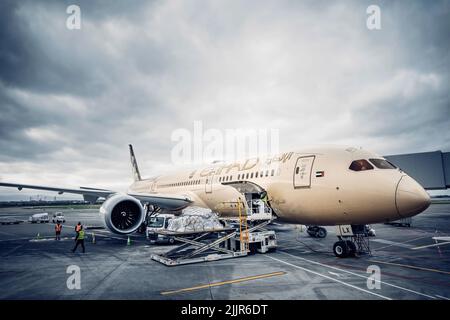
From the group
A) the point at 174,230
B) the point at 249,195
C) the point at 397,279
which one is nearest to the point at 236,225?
the point at 249,195

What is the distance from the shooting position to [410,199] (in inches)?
361

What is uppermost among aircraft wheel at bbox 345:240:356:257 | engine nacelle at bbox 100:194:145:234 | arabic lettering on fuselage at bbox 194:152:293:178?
arabic lettering on fuselage at bbox 194:152:293:178

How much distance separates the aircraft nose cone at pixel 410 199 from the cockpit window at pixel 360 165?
1.22 meters

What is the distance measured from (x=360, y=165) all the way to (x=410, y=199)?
1.99 metres

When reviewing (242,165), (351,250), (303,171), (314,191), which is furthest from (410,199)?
(242,165)

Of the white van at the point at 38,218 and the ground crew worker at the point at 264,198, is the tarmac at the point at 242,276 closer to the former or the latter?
the ground crew worker at the point at 264,198

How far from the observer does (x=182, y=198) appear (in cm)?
1800

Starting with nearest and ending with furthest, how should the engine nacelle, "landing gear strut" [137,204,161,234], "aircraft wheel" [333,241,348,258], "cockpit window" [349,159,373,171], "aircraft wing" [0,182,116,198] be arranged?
"cockpit window" [349,159,373,171], "aircraft wheel" [333,241,348,258], the engine nacelle, "aircraft wing" [0,182,116,198], "landing gear strut" [137,204,161,234]

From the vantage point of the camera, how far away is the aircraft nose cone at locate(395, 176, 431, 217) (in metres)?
9.18

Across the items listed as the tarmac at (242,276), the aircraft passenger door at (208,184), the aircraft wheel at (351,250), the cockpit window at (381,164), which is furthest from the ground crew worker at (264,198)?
the cockpit window at (381,164)

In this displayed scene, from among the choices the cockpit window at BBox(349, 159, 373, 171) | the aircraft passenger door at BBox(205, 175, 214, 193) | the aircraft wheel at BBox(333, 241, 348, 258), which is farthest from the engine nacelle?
the cockpit window at BBox(349, 159, 373, 171)

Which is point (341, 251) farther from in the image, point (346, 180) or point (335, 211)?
point (346, 180)

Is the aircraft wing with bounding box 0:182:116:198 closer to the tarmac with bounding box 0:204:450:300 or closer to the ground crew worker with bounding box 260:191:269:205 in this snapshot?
the tarmac with bounding box 0:204:450:300

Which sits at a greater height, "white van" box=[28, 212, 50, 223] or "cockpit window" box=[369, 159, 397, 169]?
"cockpit window" box=[369, 159, 397, 169]
